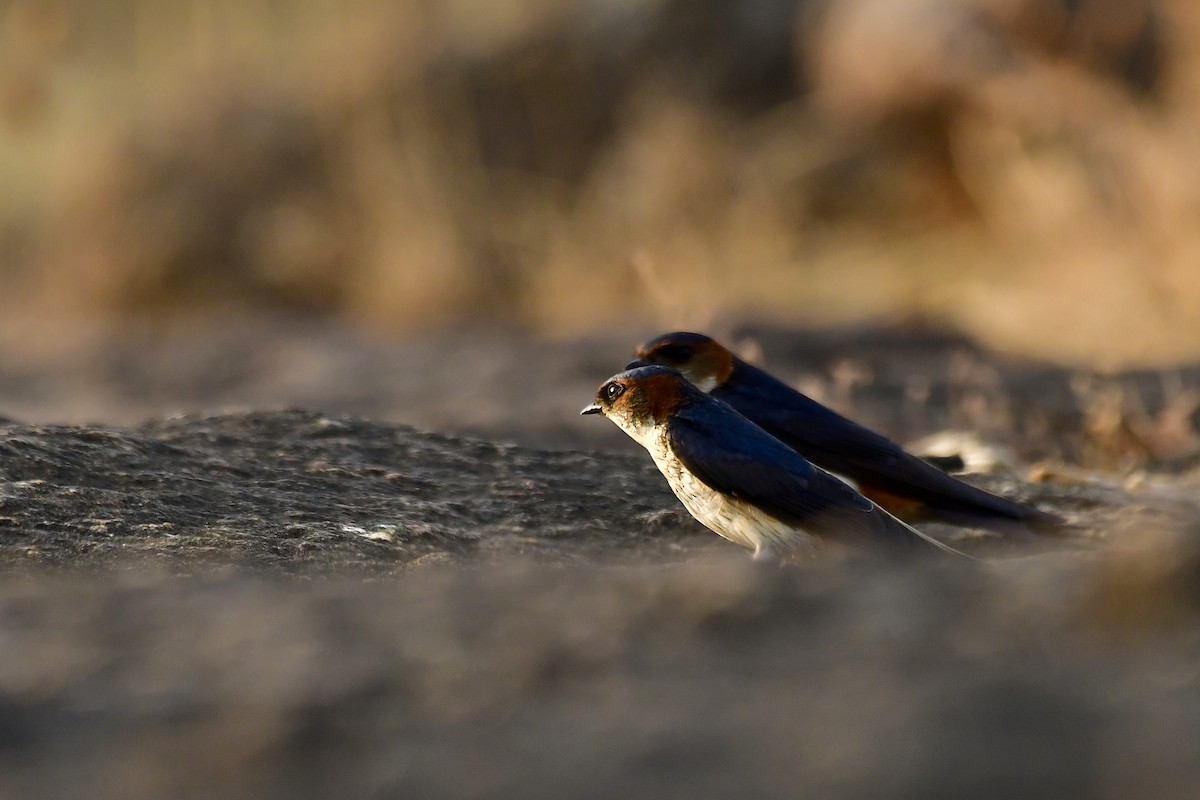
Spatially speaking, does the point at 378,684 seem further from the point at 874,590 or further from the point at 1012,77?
the point at 1012,77

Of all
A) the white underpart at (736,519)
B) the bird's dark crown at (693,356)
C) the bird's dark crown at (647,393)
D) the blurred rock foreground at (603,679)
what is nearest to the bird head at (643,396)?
the bird's dark crown at (647,393)

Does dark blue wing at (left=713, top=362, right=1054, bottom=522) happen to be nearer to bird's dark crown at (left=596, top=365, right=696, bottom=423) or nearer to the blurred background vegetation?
bird's dark crown at (left=596, top=365, right=696, bottom=423)

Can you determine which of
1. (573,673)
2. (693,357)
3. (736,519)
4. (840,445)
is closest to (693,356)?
(693,357)

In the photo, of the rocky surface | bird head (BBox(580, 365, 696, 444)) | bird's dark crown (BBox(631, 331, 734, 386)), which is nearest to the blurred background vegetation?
bird's dark crown (BBox(631, 331, 734, 386))

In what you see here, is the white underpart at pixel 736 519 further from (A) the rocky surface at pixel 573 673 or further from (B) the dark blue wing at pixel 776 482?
(A) the rocky surface at pixel 573 673

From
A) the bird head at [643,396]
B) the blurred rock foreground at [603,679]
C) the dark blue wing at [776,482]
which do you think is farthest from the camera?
the bird head at [643,396]

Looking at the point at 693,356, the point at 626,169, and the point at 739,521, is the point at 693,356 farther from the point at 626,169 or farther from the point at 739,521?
the point at 626,169

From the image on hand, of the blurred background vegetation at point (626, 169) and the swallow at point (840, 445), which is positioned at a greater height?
the blurred background vegetation at point (626, 169)

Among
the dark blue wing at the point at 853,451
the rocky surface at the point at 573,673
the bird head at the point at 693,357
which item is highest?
the bird head at the point at 693,357
